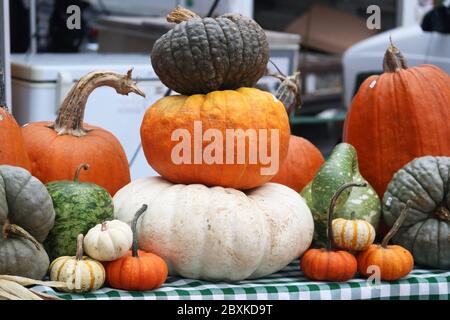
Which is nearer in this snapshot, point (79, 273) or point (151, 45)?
point (79, 273)

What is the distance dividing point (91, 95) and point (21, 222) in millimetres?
2381

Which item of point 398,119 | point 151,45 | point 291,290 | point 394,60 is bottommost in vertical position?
point 291,290

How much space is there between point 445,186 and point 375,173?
0.39 m

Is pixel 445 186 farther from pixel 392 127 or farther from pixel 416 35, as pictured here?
pixel 416 35

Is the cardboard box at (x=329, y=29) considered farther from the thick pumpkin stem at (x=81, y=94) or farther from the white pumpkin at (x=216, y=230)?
the white pumpkin at (x=216, y=230)

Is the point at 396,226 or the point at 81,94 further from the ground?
the point at 81,94

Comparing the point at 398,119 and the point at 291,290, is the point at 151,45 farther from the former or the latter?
the point at 291,290

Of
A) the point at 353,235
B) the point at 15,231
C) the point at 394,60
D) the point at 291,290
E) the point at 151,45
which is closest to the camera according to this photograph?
the point at 15,231

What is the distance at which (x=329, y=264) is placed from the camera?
2072mm

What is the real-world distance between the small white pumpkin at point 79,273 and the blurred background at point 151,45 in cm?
69

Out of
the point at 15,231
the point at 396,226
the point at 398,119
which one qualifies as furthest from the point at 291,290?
the point at 398,119

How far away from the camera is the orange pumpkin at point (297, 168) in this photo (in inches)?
105

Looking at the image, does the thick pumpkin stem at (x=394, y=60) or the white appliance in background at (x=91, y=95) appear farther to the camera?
the white appliance in background at (x=91, y=95)

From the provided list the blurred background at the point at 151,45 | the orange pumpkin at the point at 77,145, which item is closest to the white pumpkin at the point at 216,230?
the orange pumpkin at the point at 77,145
